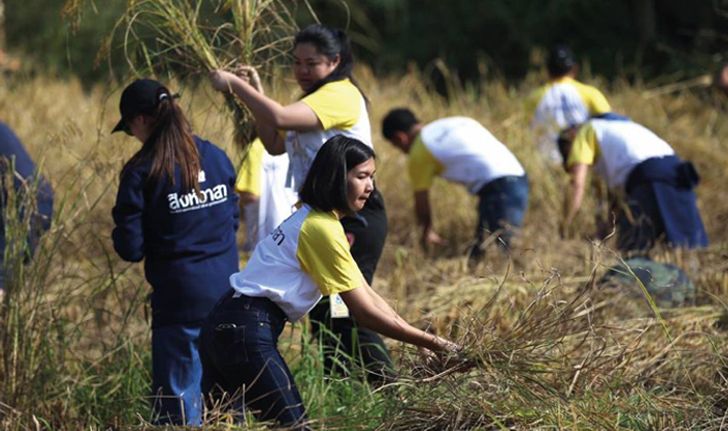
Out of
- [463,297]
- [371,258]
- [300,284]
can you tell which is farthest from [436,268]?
[300,284]

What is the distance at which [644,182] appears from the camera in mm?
7312

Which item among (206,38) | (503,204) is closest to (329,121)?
(206,38)

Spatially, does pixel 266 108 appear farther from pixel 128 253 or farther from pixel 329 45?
pixel 128 253

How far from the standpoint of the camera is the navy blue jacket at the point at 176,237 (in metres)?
4.75

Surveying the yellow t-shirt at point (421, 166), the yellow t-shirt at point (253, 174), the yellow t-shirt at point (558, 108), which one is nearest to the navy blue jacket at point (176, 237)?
the yellow t-shirt at point (253, 174)

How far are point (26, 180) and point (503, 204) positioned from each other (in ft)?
9.82

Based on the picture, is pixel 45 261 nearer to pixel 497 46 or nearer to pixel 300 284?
pixel 300 284

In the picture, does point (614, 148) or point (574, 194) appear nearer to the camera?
point (614, 148)

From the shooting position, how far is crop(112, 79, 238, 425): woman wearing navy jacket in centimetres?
478

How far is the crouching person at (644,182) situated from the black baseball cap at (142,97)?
10.4 ft

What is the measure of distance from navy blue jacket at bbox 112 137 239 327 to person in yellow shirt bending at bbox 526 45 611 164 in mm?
4383

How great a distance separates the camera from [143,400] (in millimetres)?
5121

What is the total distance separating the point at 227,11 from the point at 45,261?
124 cm

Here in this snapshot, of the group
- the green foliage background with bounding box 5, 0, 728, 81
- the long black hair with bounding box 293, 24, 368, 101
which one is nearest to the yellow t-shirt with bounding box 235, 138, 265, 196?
the long black hair with bounding box 293, 24, 368, 101
